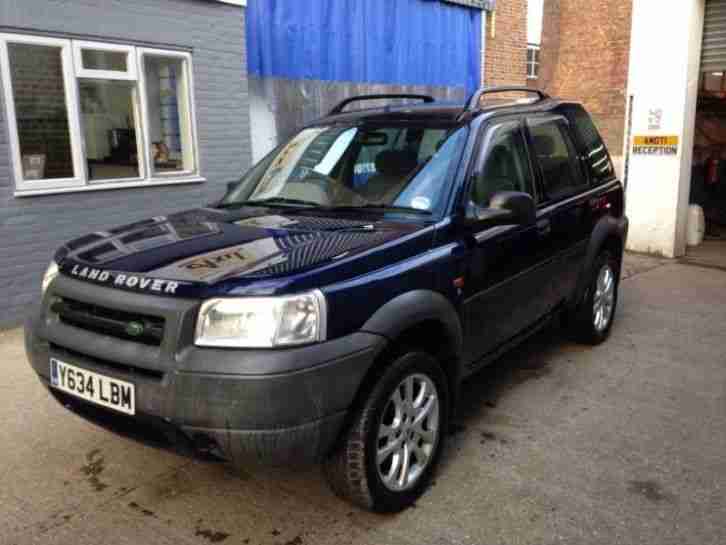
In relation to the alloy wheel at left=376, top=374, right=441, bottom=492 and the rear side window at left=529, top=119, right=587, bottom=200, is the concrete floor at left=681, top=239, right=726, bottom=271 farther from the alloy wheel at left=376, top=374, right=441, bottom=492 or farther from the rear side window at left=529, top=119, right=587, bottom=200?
the alloy wheel at left=376, top=374, right=441, bottom=492

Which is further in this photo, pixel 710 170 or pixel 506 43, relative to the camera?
pixel 710 170

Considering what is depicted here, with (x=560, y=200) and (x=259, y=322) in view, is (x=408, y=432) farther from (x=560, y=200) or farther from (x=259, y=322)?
(x=560, y=200)

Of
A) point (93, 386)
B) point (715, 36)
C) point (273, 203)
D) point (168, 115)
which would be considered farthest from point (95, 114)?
point (715, 36)

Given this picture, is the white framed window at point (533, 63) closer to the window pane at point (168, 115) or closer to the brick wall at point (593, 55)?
the brick wall at point (593, 55)

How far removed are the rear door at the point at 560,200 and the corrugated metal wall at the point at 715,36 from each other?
16.9 feet

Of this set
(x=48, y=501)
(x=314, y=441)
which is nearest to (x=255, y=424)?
(x=314, y=441)

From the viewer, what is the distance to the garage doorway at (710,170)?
9.66 meters

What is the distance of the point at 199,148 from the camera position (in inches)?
287

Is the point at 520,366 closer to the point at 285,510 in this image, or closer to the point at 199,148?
the point at 285,510

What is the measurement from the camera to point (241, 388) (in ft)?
7.97

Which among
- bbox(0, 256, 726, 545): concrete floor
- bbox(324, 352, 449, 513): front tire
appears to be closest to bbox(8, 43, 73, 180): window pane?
bbox(0, 256, 726, 545): concrete floor

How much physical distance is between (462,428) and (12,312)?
4.23 meters

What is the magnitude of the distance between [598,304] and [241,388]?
12.1 ft

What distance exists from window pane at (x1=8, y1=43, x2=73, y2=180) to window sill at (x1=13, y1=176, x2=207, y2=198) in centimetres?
17
